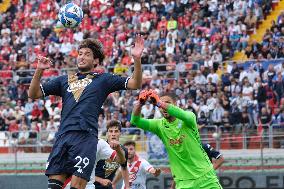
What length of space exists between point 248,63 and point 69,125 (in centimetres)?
1583

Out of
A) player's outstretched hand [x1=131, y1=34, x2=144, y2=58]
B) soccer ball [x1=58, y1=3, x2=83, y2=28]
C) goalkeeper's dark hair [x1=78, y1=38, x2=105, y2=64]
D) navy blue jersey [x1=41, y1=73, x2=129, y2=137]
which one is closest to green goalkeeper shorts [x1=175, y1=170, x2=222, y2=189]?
navy blue jersey [x1=41, y1=73, x2=129, y2=137]

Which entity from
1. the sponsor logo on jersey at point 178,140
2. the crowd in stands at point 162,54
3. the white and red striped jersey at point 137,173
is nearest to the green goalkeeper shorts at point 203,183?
the sponsor logo on jersey at point 178,140

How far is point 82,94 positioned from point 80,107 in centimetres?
16

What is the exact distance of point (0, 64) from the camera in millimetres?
30375

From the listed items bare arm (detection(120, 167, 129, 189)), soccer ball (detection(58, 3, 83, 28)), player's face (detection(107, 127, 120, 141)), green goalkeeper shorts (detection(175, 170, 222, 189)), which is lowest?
bare arm (detection(120, 167, 129, 189))

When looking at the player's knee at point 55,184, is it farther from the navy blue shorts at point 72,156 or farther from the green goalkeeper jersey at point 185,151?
the green goalkeeper jersey at point 185,151

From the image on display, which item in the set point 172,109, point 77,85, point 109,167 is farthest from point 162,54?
point 77,85

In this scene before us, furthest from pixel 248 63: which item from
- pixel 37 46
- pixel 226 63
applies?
pixel 37 46

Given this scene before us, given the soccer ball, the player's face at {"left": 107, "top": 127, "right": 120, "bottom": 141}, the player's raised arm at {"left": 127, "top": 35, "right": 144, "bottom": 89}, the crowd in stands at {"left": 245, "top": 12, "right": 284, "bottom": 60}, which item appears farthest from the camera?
the crowd in stands at {"left": 245, "top": 12, "right": 284, "bottom": 60}

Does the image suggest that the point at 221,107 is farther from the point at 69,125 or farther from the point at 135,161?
the point at 69,125

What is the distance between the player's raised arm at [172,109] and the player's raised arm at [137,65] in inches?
39.1

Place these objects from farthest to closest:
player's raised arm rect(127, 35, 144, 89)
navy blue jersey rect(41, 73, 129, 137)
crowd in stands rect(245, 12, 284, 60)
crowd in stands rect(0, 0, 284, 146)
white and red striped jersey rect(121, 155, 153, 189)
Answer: crowd in stands rect(245, 12, 284, 60) < crowd in stands rect(0, 0, 284, 146) < white and red striped jersey rect(121, 155, 153, 189) < navy blue jersey rect(41, 73, 129, 137) < player's raised arm rect(127, 35, 144, 89)

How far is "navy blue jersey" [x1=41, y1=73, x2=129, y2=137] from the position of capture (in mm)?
9352

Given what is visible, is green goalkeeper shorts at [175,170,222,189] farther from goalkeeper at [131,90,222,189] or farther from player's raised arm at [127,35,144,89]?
player's raised arm at [127,35,144,89]
